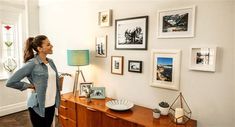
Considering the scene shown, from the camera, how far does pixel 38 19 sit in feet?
11.6

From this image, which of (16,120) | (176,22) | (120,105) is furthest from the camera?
(16,120)

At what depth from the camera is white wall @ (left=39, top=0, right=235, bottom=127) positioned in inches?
65.7

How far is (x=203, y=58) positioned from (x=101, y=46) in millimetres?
1424

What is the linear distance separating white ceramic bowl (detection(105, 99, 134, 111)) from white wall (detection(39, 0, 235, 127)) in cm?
13

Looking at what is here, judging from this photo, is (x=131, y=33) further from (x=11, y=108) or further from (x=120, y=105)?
(x=11, y=108)

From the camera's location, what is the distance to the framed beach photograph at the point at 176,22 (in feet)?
5.96

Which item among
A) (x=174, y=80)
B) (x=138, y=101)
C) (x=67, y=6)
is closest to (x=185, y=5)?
(x=174, y=80)

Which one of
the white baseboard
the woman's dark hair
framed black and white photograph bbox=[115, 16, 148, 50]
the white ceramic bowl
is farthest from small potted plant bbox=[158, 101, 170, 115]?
the white baseboard

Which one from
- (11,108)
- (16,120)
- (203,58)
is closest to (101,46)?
(203,58)

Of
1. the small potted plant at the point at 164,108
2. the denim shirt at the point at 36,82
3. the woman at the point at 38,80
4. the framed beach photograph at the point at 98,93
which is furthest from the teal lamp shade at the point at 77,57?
the small potted plant at the point at 164,108

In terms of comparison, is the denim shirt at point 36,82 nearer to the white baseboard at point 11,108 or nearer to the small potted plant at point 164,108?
the small potted plant at point 164,108

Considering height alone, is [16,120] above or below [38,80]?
below

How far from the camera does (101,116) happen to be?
2.12m

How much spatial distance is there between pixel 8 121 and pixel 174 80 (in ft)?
9.97
